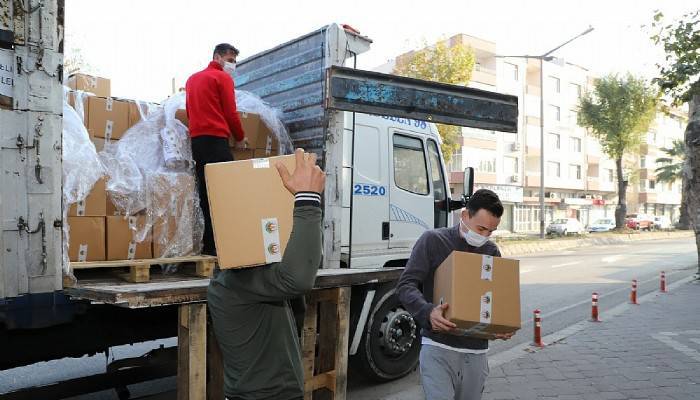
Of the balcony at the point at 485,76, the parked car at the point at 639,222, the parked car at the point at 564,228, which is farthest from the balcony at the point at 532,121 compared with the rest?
the parked car at the point at 639,222

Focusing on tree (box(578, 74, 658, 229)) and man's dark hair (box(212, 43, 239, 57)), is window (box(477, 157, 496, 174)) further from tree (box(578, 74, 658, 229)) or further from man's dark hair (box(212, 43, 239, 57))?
man's dark hair (box(212, 43, 239, 57))

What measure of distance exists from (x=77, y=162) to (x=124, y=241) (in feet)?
1.84

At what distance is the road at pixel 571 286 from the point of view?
505cm

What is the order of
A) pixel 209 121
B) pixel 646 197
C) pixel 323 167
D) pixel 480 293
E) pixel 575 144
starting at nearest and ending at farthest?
pixel 480 293 → pixel 209 121 → pixel 323 167 → pixel 575 144 → pixel 646 197

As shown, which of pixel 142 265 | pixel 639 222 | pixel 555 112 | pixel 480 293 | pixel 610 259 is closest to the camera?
pixel 480 293

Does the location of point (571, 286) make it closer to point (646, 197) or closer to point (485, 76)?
point (485, 76)

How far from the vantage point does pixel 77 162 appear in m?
3.21

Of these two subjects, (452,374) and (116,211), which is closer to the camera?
(452,374)

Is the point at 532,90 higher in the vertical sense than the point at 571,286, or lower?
higher

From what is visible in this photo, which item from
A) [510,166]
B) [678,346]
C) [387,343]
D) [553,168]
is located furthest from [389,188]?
[553,168]

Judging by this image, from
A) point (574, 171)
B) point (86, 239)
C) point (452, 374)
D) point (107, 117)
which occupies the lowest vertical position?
point (452, 374)

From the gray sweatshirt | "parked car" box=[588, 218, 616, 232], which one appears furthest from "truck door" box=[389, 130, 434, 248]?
"parked car" box=[588, 218, 616, 232]

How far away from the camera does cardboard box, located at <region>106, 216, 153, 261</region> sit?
10.9ft

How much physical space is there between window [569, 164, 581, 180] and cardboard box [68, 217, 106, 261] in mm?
50193
